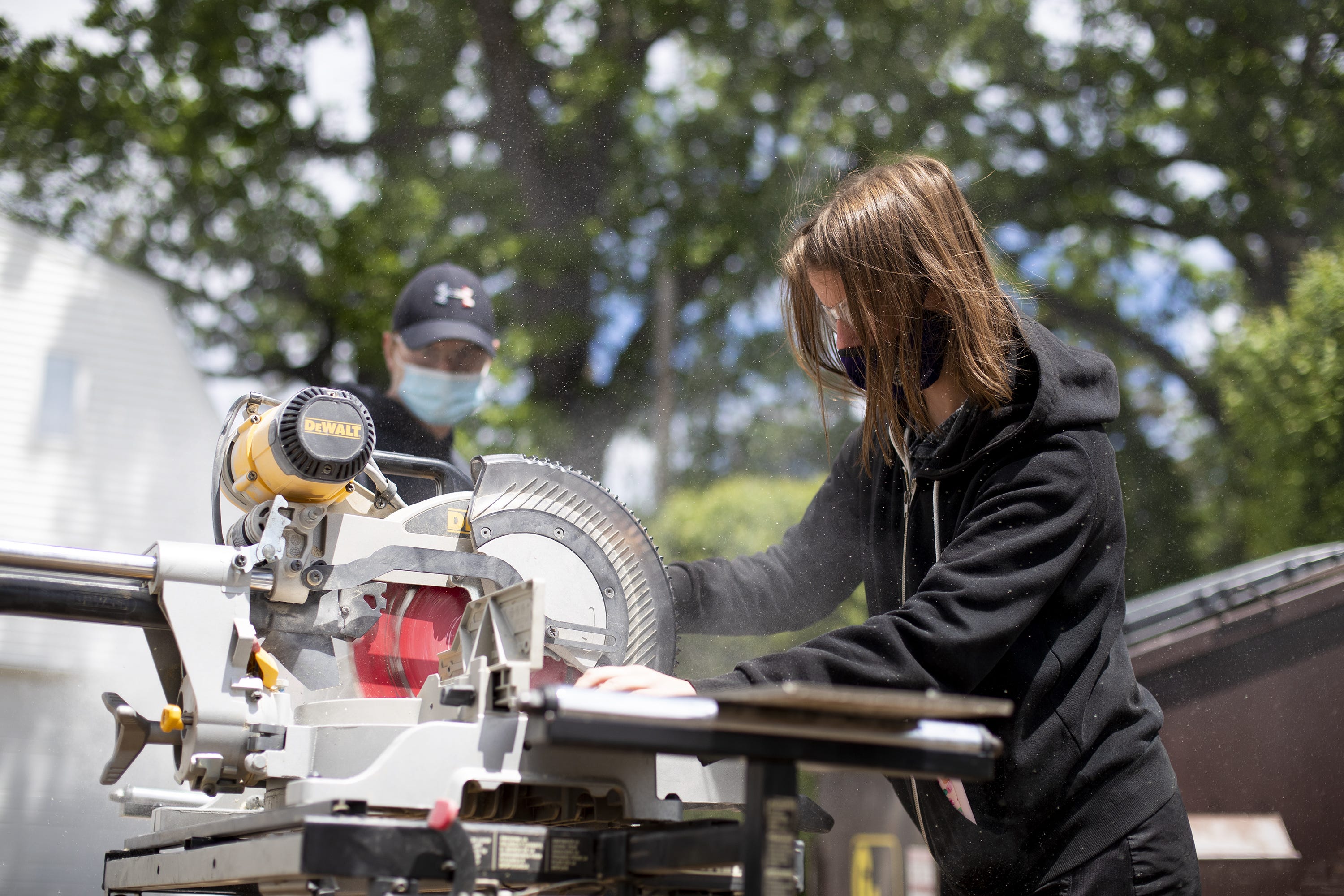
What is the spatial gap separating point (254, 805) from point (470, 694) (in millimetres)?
624

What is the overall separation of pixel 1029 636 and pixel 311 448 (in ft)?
3.82

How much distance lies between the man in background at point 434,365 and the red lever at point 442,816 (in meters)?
2.01

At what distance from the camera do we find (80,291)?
777 cm

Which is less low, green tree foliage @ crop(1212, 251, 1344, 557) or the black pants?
green tree foliage @ crop(1212, 251, 1344, 557)

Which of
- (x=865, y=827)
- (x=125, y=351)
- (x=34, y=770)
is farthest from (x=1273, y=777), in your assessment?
(x=125, y=351)

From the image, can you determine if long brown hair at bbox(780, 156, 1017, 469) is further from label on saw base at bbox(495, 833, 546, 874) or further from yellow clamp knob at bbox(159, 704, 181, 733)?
yellow clamp knob at bbox(159, 704, 181, 733)

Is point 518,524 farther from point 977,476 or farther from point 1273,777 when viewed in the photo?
point 1273,777

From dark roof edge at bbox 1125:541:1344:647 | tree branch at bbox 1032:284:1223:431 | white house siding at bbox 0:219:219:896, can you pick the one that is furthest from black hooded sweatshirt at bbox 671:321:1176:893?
tree branch at bbox 1032:284:1223:431

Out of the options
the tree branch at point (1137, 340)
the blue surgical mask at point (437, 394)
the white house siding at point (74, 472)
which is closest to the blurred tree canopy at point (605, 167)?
the tree branch at point (1137, 340)

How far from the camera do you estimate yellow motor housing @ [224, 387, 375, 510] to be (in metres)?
1.63

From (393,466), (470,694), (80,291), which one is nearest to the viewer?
(470,694)

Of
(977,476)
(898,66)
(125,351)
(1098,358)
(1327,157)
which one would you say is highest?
(898,66)

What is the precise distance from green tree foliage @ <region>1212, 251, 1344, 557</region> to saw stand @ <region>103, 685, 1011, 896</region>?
4.85 m

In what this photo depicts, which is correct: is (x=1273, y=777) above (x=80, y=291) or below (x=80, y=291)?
below
